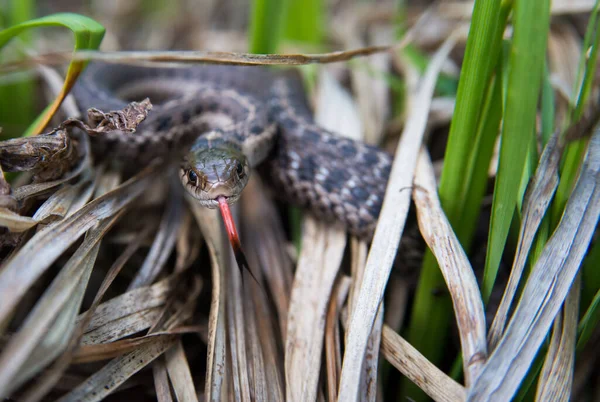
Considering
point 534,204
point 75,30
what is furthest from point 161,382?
point 534,204

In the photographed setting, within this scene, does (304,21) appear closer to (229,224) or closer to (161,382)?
(229,224)

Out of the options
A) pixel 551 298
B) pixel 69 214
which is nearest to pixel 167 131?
pixel 69 214

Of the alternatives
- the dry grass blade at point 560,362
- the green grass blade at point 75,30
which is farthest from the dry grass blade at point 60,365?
the dry grass blade at point 560,362

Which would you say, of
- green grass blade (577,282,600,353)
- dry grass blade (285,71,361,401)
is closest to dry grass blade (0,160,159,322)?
dry grass blade (285,71,361,401)

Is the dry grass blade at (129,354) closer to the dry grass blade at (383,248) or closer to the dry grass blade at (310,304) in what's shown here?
the dry grass blade at (310,304)

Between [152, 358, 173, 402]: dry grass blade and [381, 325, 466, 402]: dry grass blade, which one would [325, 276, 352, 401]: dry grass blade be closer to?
[381, 325, 466, 402]: dry grass blade

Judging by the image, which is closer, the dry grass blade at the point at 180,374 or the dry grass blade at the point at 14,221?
the dry grass blade at the point at 14,221

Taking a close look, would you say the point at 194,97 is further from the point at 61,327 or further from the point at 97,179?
the point at 61,327
